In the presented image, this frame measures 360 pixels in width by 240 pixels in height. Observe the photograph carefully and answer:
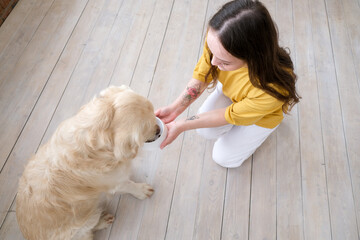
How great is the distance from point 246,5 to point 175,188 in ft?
→ 4.40

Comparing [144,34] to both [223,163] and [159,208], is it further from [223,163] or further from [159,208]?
[159,208]

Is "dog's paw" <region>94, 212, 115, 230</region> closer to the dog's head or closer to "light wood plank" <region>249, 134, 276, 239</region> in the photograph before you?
the dog's head

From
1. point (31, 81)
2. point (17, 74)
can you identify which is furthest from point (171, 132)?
point (17, 74)

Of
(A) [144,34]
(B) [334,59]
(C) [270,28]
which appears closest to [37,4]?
(A) [144,34]

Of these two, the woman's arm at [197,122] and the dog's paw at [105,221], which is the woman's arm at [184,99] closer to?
the woman's arm at [197,122]

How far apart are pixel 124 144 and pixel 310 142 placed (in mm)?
1653

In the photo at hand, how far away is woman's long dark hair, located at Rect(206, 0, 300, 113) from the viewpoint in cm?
96

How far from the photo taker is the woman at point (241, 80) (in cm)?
97

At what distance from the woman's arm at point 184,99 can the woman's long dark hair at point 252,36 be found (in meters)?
0.46

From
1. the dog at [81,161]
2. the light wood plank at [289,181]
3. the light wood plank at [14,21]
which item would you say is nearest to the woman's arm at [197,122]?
the dog at [81,161]

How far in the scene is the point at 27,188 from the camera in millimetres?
1222

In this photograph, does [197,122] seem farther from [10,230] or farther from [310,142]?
[10,230]

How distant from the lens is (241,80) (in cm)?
131

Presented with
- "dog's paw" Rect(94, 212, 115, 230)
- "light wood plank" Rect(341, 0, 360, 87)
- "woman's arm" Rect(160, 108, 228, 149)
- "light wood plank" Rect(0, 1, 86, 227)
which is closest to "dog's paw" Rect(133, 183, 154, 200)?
"dog's paw" Rect(94, 212, 115, 230)
